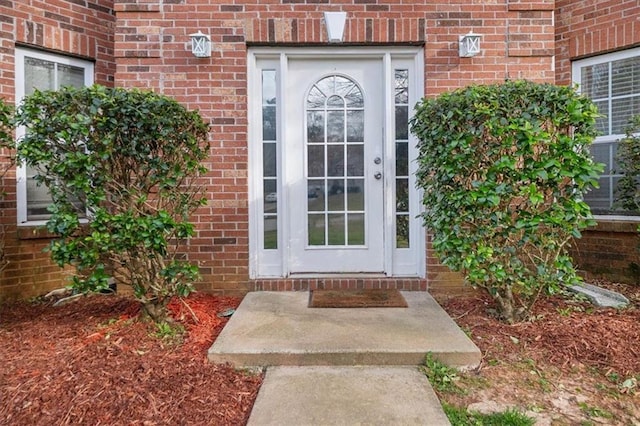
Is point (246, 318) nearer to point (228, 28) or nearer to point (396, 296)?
point (396, 296)

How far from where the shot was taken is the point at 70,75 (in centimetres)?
411

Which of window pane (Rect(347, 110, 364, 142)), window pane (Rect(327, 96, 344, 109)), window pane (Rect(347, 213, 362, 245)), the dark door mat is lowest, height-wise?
the dark door mat

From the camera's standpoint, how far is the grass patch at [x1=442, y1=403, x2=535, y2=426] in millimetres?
1958

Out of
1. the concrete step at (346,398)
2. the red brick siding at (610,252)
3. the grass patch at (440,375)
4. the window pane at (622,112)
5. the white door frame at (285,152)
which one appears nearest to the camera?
the concrete step at (346,398)

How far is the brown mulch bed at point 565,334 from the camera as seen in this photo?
8.29ft

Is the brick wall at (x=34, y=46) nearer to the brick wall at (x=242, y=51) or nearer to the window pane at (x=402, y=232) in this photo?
the brick wall at (x=242, y=51)

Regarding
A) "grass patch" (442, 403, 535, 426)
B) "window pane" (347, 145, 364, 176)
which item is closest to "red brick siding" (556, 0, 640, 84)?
"window pane" (347, 145, 364, 176)

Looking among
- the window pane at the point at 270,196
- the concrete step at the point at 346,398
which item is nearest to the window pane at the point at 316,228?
the window pane at the point at 270,196

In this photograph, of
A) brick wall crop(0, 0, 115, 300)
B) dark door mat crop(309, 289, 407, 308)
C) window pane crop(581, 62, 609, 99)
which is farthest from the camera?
window pane crop(581, 62, 609, 99)

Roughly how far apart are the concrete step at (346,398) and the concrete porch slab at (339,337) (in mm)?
77

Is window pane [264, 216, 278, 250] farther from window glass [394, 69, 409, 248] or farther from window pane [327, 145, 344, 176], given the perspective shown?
window glass [394, 69, 409, 248]

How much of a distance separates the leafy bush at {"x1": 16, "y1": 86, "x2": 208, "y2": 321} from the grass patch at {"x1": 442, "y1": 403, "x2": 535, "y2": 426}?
75.5 inches

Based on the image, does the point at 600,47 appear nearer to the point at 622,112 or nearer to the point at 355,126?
the point at 622,112

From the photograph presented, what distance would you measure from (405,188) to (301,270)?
50.3 inches
